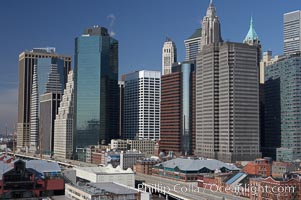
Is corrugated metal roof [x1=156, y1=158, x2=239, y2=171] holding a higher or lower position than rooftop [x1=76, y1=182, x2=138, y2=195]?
higher

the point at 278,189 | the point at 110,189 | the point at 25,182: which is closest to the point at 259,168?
the point at 278,189

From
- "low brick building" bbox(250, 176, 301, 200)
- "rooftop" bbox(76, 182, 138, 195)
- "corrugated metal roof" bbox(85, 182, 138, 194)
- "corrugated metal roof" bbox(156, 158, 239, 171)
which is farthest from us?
"corrugated metal roof" bbox(156, 158, 239, 171)

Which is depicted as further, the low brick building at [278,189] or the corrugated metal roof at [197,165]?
the corrugated metal roof at [197,165]

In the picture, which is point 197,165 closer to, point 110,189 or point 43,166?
point 43,166

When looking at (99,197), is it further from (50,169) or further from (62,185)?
(50,169)

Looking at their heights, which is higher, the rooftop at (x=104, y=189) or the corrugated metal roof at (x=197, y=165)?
the corrugated metal roof at (x=197, y=165)

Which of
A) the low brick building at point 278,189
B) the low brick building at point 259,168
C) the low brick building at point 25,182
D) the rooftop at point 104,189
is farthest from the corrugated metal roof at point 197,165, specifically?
the rooftop at point 104,189

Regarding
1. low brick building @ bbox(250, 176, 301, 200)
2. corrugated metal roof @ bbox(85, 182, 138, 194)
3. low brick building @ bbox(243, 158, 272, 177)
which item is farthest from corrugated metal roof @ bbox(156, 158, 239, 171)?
corrugated metal roof @ bbox(85, 182, 138, 194)

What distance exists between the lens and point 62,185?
14638 cm

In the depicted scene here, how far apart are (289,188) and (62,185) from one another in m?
66.1

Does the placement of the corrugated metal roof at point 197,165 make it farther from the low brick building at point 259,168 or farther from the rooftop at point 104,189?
the rooftop at point 104,189

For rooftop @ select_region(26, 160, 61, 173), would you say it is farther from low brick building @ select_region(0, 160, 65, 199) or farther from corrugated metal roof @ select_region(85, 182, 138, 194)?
corrugated metal roof @ select_region(85, 182, 138, 194)

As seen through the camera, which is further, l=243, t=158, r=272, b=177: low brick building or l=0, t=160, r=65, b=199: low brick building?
l=243, t=158, r=272, b=177: low brick building

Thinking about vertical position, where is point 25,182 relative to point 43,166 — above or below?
below
